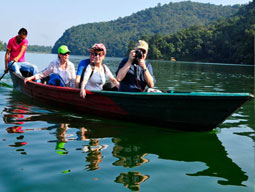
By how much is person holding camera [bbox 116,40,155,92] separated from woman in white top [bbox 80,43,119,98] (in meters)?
0.35

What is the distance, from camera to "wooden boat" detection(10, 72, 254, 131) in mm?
4566

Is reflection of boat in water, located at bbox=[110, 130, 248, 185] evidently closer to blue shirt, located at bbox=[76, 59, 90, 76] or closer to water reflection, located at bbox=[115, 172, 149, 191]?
water reflection, located at bbox=[115, 172, 149, 191]

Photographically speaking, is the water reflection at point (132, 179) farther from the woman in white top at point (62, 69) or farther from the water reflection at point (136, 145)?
the woman in white top at point (62, 69)

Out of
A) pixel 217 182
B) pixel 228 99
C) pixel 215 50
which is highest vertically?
pixel 215 50

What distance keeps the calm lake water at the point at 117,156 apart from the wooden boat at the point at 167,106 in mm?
195

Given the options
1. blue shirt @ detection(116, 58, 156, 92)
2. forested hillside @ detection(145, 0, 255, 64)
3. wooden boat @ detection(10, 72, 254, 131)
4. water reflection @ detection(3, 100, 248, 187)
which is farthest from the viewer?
forested hillside @ detection(145, 0, 255, 64)

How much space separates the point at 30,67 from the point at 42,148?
656cm

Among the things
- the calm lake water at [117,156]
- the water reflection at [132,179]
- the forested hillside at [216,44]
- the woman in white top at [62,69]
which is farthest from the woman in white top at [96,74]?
the forested hillside at [216,44]

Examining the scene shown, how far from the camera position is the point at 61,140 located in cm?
462

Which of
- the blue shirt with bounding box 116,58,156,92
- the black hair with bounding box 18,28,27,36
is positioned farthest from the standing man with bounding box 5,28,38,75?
the blue shirt with bounding box 116,58,156,92

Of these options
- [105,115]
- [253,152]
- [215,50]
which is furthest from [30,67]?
[215,50]

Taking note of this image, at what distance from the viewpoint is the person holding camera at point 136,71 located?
16.5ft

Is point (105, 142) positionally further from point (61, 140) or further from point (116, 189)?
point (116, 189)

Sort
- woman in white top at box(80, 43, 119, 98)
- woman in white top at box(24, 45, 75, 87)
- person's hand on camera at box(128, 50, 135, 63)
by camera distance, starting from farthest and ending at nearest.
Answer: woman in white top at box(24, 45, 75, 87), woman in white top at box(80, 43, 119, 98), person's hand on camera at box(128, 50, 135, 63)
